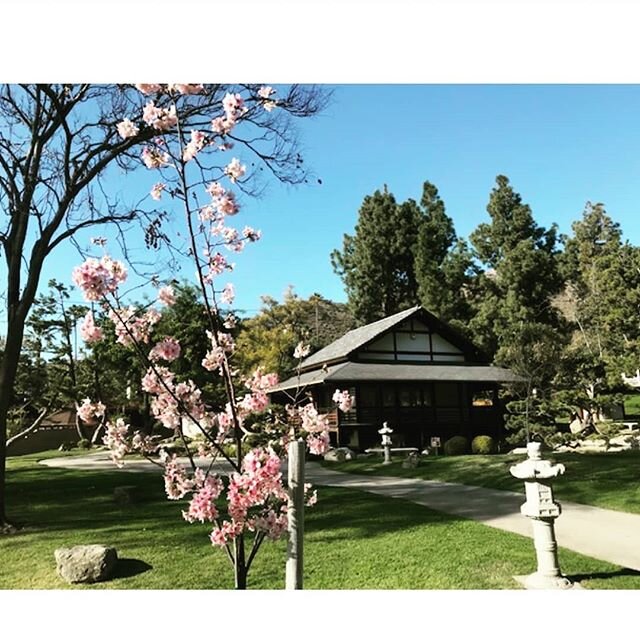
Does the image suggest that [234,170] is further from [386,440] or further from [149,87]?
[386,440]

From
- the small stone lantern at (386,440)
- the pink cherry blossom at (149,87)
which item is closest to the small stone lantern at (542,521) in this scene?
the pink cherry blossom at (149,87)

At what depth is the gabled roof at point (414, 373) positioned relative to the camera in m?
3.80

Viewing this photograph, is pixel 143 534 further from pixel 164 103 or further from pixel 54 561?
pixel 164 103

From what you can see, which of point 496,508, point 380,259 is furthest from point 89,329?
point 496,508

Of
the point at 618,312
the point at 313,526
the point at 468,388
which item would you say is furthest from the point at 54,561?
the point at 618,312

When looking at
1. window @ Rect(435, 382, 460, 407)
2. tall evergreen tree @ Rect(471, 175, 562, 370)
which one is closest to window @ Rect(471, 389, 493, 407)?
window @ Rect(435, 382, 460, 407)

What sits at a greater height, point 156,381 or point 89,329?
point 89,329

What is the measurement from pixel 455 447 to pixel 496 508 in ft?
3.22

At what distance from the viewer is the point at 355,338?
3506 mm

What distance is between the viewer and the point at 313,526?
306 cm

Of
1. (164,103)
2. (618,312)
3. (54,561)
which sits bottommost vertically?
(54,561)

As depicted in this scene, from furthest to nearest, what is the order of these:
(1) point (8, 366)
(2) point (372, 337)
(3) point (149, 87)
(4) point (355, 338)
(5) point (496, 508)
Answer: (2) point (372, 337) → (4) point (355, 338) → (5) point (496, 508) → (1) point (8, 366) → (3) point (149, 87)

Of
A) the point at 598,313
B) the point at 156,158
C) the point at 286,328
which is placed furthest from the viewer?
the point at 598,313
